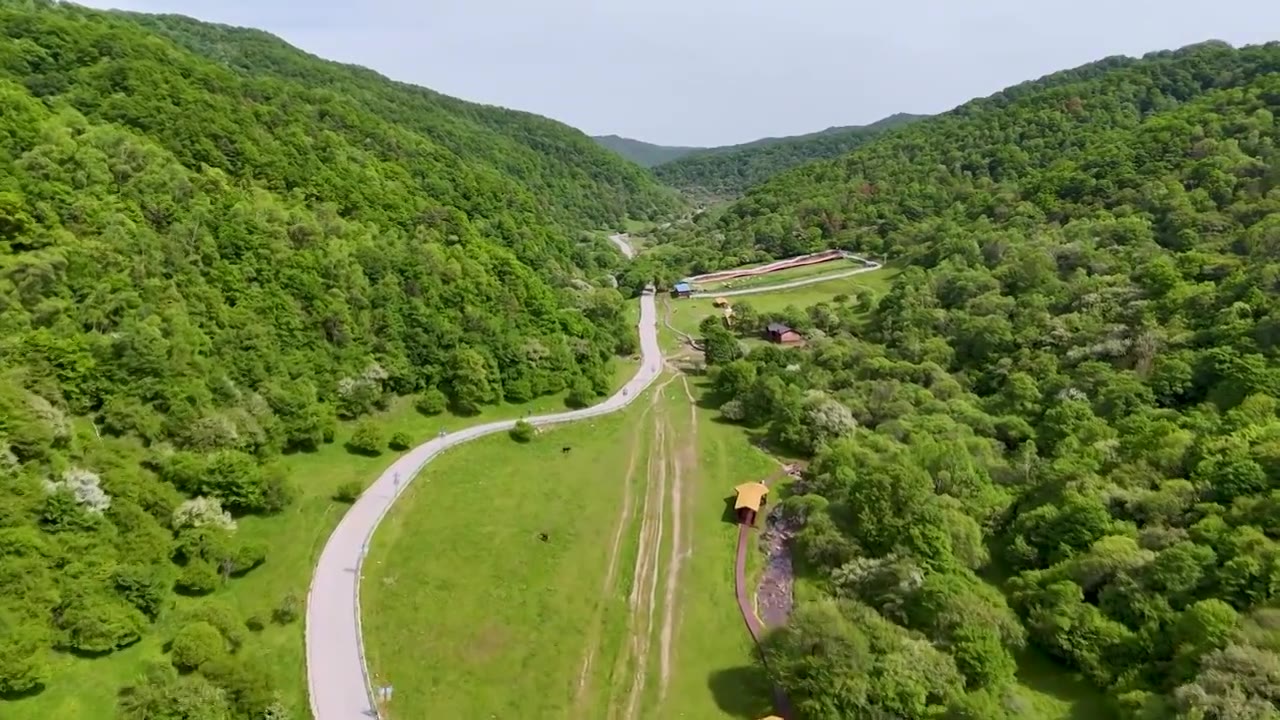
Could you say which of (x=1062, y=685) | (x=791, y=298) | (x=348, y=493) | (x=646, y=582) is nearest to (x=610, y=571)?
(x=646, y=582)

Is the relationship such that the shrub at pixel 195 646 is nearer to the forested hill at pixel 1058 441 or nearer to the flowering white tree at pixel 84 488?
the flowering white tree at pixel 84 488

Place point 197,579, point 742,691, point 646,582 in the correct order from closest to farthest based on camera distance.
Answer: point 742,691 < point 197,579 < point 646,582

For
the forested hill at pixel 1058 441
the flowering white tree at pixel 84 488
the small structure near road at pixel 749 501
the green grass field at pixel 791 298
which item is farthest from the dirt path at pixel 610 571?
the green grass field at pixel 791 298

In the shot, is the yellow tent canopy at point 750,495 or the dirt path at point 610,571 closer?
the dirt path at point 610,571

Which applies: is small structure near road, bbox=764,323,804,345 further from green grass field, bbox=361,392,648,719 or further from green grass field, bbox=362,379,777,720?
green grass field, bbox=361,392,648,719

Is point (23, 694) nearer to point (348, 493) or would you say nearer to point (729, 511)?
point (348, 493)

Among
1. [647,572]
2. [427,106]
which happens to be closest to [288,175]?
[647,572]

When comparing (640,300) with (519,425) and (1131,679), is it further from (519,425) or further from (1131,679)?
(1131,679)
